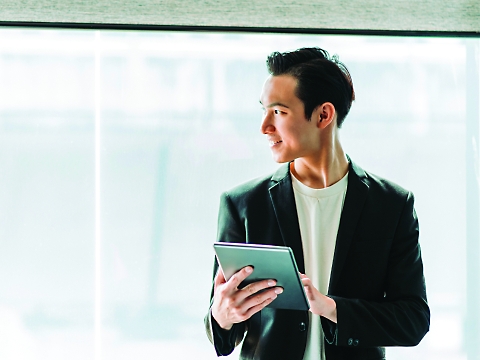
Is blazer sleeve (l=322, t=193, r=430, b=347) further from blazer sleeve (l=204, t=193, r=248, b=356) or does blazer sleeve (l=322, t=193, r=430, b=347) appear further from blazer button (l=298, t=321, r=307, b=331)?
blazer sleeve (l=204, t=193, r=248, b=356)

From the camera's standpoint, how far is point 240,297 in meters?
1.44

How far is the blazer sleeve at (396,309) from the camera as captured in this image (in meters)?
1.54

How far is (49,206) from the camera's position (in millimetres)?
2207

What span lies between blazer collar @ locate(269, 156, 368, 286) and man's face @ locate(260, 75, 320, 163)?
0.30 ft

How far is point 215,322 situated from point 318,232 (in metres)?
0.39

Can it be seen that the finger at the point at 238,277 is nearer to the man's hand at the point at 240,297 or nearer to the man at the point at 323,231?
the man's hand at the point at 240,297

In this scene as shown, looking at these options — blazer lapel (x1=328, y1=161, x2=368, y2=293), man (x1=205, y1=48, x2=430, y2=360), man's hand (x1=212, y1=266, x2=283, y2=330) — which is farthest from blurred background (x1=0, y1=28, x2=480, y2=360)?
man's hand (x1=212, y1=266, x2=283, y2=330)

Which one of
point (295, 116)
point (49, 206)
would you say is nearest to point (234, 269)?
point (295, 116)

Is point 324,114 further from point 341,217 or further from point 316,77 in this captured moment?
point 341,217

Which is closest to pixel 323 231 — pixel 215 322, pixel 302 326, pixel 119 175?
pixel 302 326

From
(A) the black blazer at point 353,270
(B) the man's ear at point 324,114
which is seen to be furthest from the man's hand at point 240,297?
(B) the man's ear at point 324,114

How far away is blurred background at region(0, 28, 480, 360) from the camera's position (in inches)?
86.9

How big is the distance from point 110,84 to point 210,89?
0.39 metres

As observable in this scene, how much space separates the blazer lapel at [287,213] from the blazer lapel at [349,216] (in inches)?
3.8
